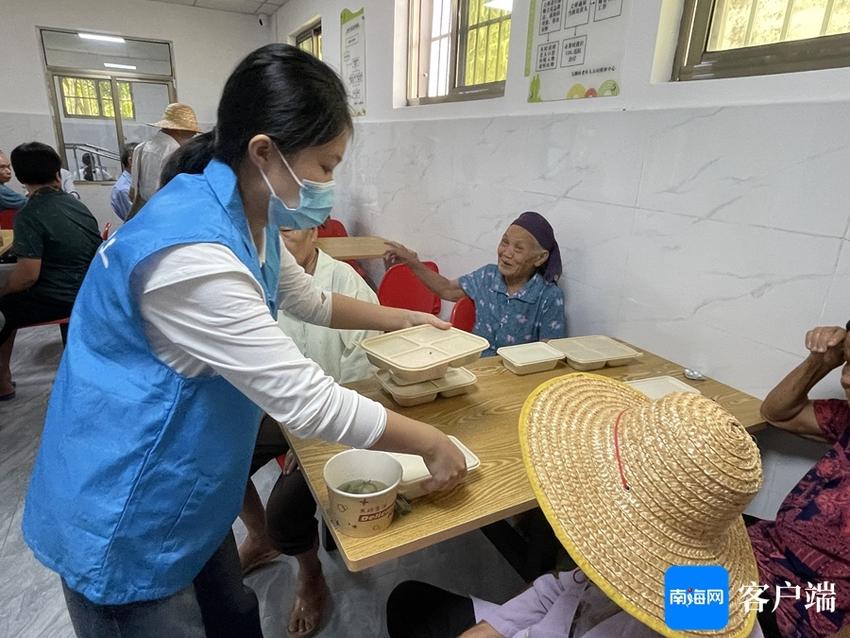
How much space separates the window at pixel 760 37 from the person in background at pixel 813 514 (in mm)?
708

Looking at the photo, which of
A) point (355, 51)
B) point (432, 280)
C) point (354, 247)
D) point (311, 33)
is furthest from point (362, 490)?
point (311, 33)

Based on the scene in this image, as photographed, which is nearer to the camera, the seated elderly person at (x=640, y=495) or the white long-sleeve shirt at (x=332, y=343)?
the seated elderly person at (x=640, y=495)

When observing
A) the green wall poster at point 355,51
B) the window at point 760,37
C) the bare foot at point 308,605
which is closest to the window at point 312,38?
the green wall poster at point 355,51

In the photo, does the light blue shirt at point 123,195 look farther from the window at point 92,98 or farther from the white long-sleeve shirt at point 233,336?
the white long-sleeve shirt at point 233,336

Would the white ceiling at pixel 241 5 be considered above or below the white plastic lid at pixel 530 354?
above

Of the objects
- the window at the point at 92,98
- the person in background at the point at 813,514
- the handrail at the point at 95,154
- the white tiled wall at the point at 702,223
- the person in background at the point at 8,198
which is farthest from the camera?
the handrail at the point at 95,154

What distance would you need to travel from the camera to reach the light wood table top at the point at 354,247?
9.44 ft

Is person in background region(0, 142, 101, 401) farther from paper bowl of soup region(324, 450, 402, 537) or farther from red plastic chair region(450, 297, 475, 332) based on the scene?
paper bowl of soup region(324, 450, 402, 537)

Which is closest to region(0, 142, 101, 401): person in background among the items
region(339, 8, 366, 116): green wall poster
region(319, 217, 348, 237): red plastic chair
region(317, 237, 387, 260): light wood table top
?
region(317, 237, 387, 260): light wood table top

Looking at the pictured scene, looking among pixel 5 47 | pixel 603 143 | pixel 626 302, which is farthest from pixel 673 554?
pixel 5 47

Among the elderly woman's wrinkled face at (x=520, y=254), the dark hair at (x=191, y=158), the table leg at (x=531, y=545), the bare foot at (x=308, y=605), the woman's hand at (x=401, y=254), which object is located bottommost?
the bare foot at (x=308, y=605)

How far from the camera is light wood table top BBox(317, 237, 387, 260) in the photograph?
288cm

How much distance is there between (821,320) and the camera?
1.24m

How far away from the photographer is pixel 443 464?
86 cm
